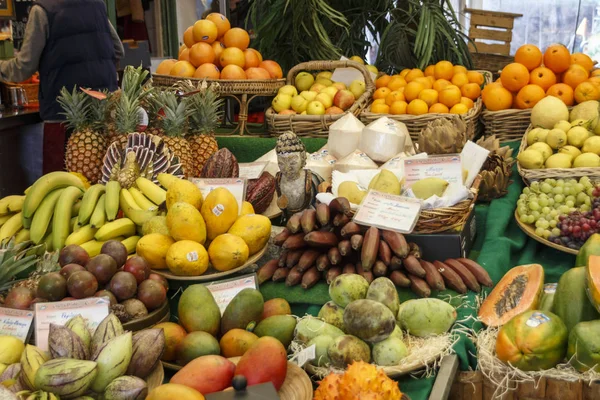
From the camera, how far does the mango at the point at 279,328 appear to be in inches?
64.9

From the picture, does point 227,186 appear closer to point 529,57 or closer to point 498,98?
point 498,98

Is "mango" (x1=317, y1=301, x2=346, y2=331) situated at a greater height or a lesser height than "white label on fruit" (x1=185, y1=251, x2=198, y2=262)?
lesser

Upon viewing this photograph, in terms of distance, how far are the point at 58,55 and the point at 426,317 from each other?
3266 mm

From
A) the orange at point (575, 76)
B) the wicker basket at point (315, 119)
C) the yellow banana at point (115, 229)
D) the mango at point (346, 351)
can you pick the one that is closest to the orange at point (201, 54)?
the wicker basket at point (315, 119)

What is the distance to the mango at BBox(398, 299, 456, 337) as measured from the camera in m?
1.68

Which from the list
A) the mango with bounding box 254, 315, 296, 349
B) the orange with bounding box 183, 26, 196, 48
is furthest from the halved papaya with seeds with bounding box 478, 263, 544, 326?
the orange with bounding box 183, 26, 196, 48

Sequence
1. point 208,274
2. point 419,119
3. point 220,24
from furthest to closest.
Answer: point 220,24 → point 419,119 → point 208,274

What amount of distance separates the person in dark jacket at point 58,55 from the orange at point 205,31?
1.00m

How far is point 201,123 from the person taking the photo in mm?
2990

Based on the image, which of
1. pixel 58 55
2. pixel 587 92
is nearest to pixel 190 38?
pixel 58 55

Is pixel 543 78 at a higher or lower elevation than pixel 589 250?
higher

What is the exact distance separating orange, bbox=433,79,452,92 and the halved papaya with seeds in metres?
1.58

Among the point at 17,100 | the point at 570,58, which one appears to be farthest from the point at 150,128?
the point at 17,100

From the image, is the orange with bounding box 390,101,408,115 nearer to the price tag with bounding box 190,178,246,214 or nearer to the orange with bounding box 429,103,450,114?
the orange with bounding box 429,103,450,114
